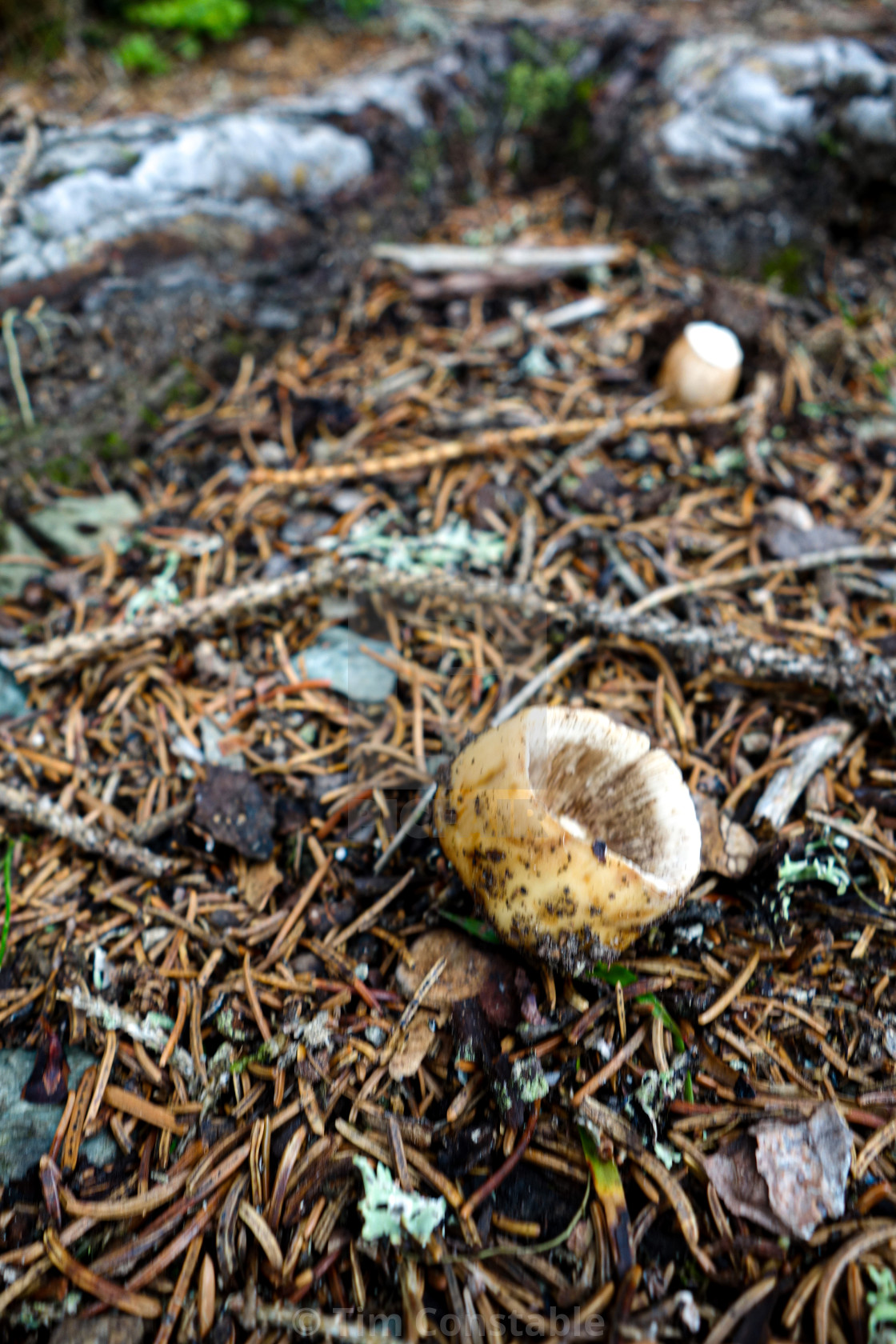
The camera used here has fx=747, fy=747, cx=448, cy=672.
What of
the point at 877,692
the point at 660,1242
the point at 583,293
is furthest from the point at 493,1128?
the point at 583,293

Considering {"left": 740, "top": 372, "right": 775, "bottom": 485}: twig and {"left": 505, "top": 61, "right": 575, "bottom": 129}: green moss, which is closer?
{"left": 740, "top": 372, "right": 775, "bottom": 485}: twig

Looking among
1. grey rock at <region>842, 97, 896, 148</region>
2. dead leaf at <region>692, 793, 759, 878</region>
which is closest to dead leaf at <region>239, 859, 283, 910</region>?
dead leaf at <region>692, 793, 759, 878</region>

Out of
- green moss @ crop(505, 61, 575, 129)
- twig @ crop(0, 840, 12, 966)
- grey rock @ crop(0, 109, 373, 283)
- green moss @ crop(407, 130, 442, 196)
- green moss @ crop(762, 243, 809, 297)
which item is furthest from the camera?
green moss @ crop(505, 61, 575, 129)

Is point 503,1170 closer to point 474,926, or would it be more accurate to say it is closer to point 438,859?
point 474,926

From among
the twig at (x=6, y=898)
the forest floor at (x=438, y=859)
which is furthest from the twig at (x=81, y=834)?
the twig at (x=6, y=898)

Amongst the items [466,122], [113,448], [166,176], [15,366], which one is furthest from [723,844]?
[466,122]

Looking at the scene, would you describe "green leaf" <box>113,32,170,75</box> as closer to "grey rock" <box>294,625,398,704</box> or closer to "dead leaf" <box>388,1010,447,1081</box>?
"grey rock" <box>294,625,398,704</box>

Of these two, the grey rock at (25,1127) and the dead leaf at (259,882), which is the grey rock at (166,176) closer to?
the dead leaf at (259,882)
